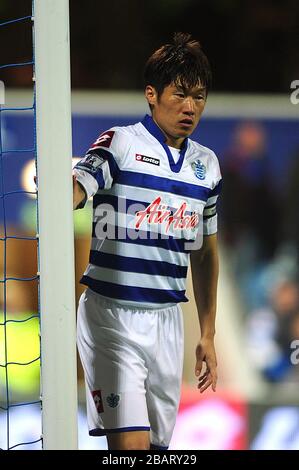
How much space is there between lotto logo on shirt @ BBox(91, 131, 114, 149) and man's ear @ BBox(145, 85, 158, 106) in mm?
111

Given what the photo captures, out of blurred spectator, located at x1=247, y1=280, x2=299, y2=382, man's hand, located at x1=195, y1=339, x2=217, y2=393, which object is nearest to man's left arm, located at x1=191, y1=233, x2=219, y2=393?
man's hand, located at x1=195, y1=339, x2=217, y2=393

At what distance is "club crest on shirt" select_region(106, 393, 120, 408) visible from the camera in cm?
167

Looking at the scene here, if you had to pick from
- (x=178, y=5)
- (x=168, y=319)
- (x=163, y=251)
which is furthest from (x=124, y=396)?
(x=178, y=5)

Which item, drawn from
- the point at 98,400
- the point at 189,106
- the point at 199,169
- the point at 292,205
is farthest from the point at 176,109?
the point at 98,400

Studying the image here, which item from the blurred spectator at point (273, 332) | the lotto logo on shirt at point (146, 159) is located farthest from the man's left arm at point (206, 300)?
the lotto logo on shirt at point (146, 159)

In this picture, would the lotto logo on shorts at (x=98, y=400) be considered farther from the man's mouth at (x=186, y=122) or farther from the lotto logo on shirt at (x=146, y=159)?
the man's mouth at (x=186, y=122)

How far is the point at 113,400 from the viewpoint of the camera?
5.49ft

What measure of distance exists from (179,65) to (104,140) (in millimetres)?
234

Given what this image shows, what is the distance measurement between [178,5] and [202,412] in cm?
95

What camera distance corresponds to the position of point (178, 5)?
67.4 inches

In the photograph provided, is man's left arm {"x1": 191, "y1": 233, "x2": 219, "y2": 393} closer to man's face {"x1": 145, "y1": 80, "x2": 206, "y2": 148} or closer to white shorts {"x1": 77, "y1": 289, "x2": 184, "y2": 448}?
white shorts {"x1": 77, "y1": 289, "x2": 184, "y2": 448}

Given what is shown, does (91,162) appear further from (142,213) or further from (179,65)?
(179,65)

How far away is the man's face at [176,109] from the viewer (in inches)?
65.3

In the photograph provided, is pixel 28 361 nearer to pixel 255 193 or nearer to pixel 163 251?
pixel 163 251
